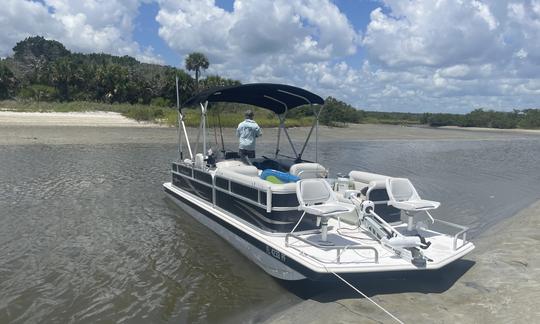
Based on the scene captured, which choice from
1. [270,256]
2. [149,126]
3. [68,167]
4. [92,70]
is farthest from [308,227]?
[92,70]

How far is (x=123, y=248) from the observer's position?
7434mm

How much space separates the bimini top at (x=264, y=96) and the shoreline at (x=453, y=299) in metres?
4.11

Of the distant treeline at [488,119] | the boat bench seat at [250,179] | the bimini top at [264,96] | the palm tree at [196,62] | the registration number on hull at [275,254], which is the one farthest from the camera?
the distant treeline at [488,119]

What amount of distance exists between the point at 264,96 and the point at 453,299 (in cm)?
563

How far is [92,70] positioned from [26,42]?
59995 mm

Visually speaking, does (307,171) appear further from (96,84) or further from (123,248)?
(96,84)

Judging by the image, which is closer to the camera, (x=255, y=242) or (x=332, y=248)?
(x=332, y=248)

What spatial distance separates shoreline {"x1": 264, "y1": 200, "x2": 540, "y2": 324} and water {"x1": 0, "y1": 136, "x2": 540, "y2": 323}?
634 mm

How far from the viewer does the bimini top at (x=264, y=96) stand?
27.2 feet

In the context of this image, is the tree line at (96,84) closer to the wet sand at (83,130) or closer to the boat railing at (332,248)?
the wet sand at (83,130)

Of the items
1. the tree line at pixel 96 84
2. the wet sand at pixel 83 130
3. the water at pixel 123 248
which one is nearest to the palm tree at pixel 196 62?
the tree line at pixel 96 84

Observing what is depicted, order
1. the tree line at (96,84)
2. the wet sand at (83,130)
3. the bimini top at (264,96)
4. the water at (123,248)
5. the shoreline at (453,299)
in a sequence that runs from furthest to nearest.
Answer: the tree line at (96,84) → the wet sand at (83,130) → the bimini top at (264,96) → the water at (123,248) → the shoreline at (453,299)

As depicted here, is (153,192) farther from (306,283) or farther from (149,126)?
(149,126)

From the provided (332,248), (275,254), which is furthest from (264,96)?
(332,248)
